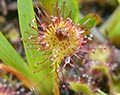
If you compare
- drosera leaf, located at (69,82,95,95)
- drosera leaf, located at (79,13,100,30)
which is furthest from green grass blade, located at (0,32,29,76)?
drosera leaf, located at (79,13,100,30)

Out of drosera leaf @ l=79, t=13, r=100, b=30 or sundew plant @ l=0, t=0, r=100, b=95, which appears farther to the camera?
drosera leaf @ l=79, t=13, r=100, b=30

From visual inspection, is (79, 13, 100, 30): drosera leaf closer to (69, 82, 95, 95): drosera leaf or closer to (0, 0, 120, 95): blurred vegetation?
(0, 0, 120, 95): blurred vegetation

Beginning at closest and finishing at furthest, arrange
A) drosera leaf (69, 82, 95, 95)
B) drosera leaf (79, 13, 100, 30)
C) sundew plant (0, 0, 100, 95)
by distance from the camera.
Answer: sundew plant (0, 0, 100, 95), drosera leaf (79, 13, 100, 30), drosera leaf (69, 82, 95, 95)

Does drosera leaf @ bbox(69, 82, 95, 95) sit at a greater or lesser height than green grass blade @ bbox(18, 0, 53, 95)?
lesser

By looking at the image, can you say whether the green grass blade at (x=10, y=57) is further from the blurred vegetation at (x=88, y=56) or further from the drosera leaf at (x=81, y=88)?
the drosera leaf at (x=81, y=88)

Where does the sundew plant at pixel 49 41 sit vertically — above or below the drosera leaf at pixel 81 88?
above

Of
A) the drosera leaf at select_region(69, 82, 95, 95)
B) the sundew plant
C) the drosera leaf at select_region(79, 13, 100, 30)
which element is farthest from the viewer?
the drosera leaf at select_region(69, 82, 95, 95)

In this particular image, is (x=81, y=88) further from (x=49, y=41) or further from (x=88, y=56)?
(x=49, y=41)

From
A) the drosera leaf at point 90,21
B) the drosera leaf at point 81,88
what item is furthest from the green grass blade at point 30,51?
the drosera leaf at point 90,21
